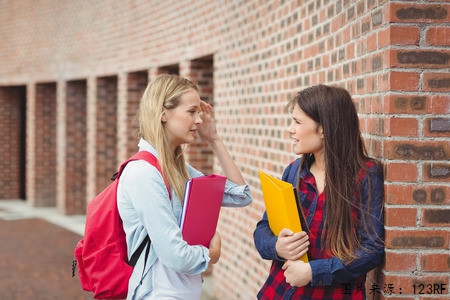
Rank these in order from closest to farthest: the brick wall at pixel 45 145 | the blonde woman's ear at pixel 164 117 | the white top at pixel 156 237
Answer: the white top at pixel 156 237
the blonde woman's ear at pixel 164 117
the brick wall at pixel 45 145

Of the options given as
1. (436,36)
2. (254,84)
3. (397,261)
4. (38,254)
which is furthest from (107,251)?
(38,254)

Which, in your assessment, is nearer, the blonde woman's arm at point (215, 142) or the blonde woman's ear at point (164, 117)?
the blonde woman's ear at point (164, 117)

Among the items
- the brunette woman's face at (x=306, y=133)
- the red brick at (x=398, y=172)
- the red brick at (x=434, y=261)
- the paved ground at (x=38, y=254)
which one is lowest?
the paved ground at (x=38, y=254)

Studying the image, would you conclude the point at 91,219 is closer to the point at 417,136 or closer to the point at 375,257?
the point at 375,257

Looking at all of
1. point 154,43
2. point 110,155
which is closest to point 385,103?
point 154,43

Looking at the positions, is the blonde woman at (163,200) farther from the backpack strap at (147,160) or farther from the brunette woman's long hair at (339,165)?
the brunette woman's long hair at (339,165)

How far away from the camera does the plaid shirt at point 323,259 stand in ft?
9.43

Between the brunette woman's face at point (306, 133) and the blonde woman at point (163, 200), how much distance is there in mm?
414

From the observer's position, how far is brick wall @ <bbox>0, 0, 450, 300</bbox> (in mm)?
3154

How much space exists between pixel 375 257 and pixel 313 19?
2041 millimetres

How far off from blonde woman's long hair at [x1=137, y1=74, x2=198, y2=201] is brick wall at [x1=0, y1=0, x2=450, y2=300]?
2.98 ft

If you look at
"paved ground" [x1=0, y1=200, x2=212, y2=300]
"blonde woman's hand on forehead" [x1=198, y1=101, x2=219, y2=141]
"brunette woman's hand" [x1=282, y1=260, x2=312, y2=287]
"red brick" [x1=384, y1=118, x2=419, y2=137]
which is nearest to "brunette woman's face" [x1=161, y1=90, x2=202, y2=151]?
"blonde woman's hand on forehead" [x1=198, y1=101, x2=219, y2=141]

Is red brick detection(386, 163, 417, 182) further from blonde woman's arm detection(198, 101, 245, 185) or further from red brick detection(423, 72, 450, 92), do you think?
blonde woman's arm detection(198, 101, 245, 185)

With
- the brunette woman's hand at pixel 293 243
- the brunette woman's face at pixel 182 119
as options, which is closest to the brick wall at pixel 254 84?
the brunette woman's hand at pixel 293 243
